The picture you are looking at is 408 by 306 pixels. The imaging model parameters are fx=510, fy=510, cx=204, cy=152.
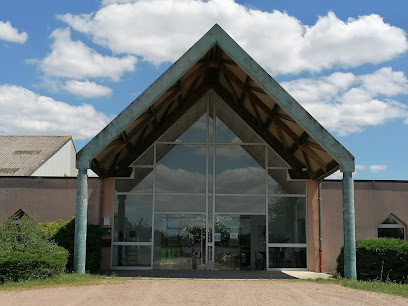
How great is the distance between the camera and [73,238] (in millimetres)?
16047

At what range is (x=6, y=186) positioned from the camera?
19.3 metres

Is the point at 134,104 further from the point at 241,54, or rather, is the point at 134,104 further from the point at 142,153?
the point at 142,153

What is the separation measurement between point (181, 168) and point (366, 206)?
7015mm

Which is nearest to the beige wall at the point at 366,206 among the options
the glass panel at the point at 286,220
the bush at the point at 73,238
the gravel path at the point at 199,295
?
the glass panel at the point at 286,220

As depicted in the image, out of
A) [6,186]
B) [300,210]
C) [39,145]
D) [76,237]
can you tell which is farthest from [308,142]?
[39,145]

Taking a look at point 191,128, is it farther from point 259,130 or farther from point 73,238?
point 73,238

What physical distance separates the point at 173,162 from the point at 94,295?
26.9 ft

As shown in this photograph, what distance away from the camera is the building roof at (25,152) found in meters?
35.4

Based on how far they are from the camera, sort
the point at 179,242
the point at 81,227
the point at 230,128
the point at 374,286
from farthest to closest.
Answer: the point at 230,128 → the point at 179,242 → the point at 81,227 → the point at 374,286

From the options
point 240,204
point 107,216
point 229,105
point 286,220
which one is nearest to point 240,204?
point 240,204

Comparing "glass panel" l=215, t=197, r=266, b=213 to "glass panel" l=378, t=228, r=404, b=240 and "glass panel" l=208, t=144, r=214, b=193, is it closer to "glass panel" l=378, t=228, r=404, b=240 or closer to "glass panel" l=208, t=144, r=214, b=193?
"glass panel" l=208, t=144, r=214, b=193

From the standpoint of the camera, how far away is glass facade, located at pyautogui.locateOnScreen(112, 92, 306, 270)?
17.9m

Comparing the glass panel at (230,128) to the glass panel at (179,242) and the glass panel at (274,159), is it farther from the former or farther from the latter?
the glass panel at (179,242)

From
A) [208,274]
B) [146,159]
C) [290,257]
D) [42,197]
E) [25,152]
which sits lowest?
[208,274]
